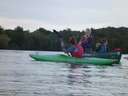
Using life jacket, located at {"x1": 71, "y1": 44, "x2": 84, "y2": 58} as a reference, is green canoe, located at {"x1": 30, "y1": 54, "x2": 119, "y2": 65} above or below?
below

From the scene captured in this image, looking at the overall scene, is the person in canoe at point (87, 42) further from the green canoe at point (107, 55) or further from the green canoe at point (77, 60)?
the green canoe at point (77, 60)

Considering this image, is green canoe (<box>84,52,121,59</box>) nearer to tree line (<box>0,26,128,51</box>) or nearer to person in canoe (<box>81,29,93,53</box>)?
person in canoe (<box>81,29,93,53</box>)

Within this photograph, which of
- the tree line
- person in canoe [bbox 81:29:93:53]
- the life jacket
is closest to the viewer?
the life jacket

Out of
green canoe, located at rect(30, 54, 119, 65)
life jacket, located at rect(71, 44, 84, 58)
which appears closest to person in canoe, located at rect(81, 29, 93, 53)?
life jacket, located at rect(71, 44, 84, 58)

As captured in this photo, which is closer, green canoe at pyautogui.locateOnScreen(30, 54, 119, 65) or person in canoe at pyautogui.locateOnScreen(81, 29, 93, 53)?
green canoe at pyautogui.locateOnScreen(30, 54, 119, 65)

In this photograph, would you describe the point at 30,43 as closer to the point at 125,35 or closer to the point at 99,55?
the point at 125,35

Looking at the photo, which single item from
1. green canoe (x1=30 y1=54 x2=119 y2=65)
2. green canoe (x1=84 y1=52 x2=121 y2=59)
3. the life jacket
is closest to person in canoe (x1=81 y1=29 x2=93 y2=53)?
green canoe (x1=84 y1=52 x2=121 y2=59)

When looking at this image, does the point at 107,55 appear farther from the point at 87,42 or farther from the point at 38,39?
the point at 38,39

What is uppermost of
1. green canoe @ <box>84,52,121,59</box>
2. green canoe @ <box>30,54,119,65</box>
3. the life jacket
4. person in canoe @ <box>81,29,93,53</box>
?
person in canoe @ <box>81,29,93,53</box>

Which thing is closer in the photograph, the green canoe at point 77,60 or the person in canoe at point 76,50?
the green canoe at point 77,60

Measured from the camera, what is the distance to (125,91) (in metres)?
15.8

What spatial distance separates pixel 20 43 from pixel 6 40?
28.8 feet

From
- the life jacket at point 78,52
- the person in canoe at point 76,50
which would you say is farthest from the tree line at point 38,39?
the life jacket at point 78,52

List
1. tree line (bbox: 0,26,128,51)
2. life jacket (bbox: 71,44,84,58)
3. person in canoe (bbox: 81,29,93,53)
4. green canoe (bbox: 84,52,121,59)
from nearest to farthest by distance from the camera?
life jacket (bbox: 71,44,84,58) → green canoe (bbox: 84,52,121,59) → person in canoe (bbox: 81,29,93,53) → tree line (bbox: 0,26,128,51)
